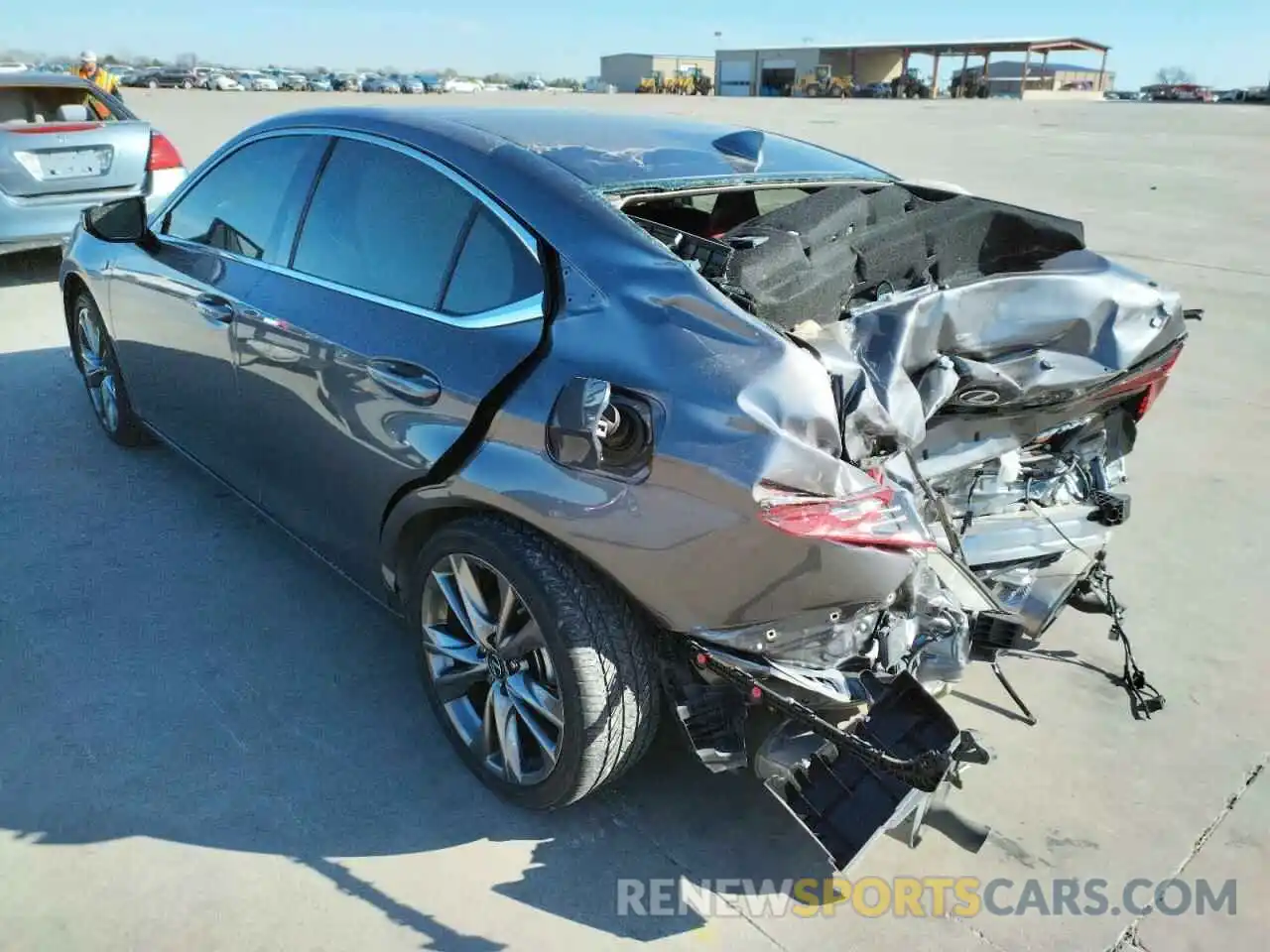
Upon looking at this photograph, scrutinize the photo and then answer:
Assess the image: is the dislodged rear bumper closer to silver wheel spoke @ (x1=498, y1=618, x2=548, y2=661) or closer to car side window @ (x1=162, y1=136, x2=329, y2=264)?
silver wheel spoke @ (x1=498, y1=618, x2=548, y2=661)

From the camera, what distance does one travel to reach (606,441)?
89.4 inches

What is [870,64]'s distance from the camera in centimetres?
8194

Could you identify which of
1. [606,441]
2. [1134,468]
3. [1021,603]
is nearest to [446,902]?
[606,441]

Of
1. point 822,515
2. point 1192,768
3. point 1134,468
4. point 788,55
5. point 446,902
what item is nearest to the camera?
point 822,515

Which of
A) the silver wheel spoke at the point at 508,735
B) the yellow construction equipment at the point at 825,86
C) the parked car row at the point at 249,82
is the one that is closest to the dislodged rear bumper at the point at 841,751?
the silver wheel spoke at the point at 508,735

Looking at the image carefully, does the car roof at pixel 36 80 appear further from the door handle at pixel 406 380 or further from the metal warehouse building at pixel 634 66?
the metal warehouse building at pixel 634 66

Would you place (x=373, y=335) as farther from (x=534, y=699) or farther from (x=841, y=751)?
(x=841, y=751)

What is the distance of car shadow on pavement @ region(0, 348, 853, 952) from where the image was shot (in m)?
2.58

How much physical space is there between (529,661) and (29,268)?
867cm

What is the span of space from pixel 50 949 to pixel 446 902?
89cm

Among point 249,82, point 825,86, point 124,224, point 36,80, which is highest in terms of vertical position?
point 249,82

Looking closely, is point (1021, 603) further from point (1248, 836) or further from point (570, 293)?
point (570, 293)

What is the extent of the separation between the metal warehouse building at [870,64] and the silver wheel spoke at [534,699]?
77.4 meters

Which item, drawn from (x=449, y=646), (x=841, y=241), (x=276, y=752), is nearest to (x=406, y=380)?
(x=449, y=646)
